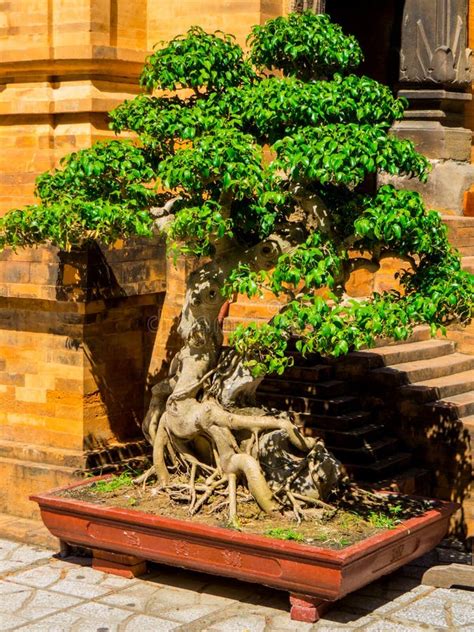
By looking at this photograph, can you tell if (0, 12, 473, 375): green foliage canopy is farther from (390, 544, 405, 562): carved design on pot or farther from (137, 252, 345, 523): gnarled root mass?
(390, 544, 405, 562): carved design on pot

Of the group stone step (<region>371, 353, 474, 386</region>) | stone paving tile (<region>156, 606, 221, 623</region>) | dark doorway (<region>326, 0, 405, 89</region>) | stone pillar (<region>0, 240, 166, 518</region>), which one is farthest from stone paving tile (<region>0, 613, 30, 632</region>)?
dark doorway (<region>326, 0, 405, 89</region>)

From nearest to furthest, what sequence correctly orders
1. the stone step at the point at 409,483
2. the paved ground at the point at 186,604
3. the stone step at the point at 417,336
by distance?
the paved ground at the point at 186,604 → the stone step at the point at 409,483 → the stone step at the point at 417,336

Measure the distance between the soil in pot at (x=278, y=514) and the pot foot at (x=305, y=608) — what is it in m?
0.41

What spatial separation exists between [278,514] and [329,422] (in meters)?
1.75

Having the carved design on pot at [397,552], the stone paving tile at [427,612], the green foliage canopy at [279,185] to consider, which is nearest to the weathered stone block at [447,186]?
the green foliage canopy at [279,185]

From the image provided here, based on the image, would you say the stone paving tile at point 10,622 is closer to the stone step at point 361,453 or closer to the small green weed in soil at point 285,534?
the small green weed in soil at point 285,534

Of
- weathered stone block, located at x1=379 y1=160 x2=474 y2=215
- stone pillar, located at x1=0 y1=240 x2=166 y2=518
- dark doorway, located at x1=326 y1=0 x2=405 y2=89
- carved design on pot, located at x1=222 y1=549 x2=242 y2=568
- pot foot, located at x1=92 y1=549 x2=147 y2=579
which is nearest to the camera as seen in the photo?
carved design on pot, located at x1=222 y1=549 x2=242 y2=568

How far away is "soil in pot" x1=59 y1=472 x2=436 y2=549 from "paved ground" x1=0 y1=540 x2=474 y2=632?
0.55m

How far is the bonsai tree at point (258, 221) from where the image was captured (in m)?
9.79

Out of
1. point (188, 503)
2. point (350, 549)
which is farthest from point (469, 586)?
point (188, 503)

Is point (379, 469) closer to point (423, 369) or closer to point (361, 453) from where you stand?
point (361, 453)

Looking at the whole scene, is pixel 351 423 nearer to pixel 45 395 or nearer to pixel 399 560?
pixel 399 560

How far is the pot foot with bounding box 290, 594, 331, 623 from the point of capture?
9.77 m

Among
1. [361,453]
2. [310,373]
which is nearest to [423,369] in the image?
[310,373]
